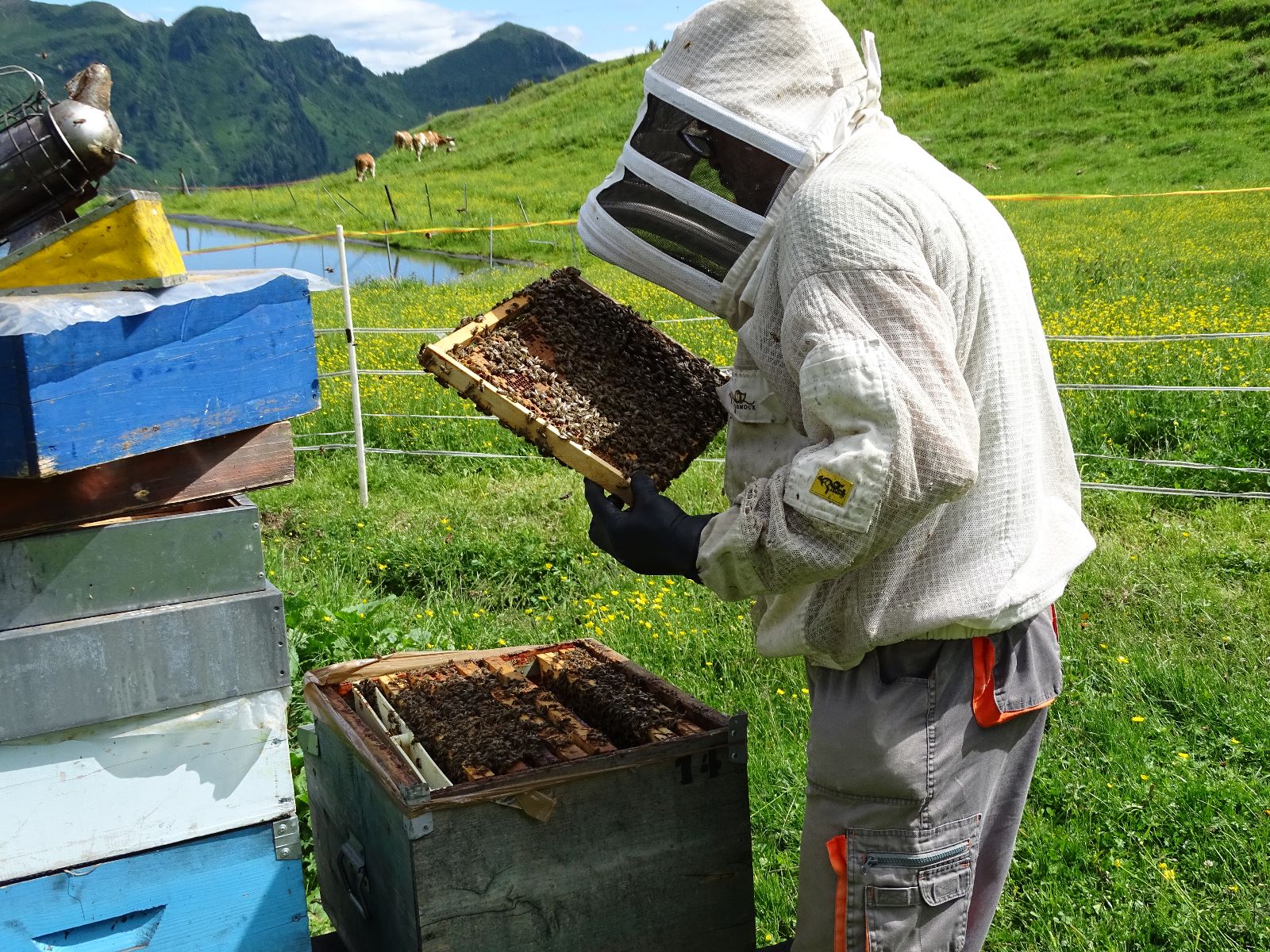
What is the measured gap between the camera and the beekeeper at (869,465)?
1.63 metres

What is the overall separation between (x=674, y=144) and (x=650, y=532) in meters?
0.72

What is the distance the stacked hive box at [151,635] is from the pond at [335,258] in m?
17.2

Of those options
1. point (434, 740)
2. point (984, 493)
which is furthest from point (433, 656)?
point (984, 493)

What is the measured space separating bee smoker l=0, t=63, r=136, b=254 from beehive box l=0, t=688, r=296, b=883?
84 centimetres

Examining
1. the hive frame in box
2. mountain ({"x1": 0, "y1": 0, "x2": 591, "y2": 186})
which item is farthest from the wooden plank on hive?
mountain ({"x1": 0, "y1": 0, "x2": 591, "y2": 186})

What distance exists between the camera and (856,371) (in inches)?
62.0

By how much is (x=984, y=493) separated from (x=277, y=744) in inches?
52.0

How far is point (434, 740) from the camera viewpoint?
2332 mm

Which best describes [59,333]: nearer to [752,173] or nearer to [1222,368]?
[752,173]

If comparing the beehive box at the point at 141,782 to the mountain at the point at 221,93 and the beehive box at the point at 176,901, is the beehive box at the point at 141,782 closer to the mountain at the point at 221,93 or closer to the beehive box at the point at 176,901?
the beehive box at the point at 176,901

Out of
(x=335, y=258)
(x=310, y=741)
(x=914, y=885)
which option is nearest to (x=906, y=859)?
(x=914, y=885)

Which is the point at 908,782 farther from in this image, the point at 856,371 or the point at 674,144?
the point at 674,144

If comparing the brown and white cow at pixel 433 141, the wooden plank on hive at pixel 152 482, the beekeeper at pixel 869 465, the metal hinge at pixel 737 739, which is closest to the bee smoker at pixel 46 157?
the wooden plank on hive at pixel 152 482

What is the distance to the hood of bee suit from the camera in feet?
6.02
